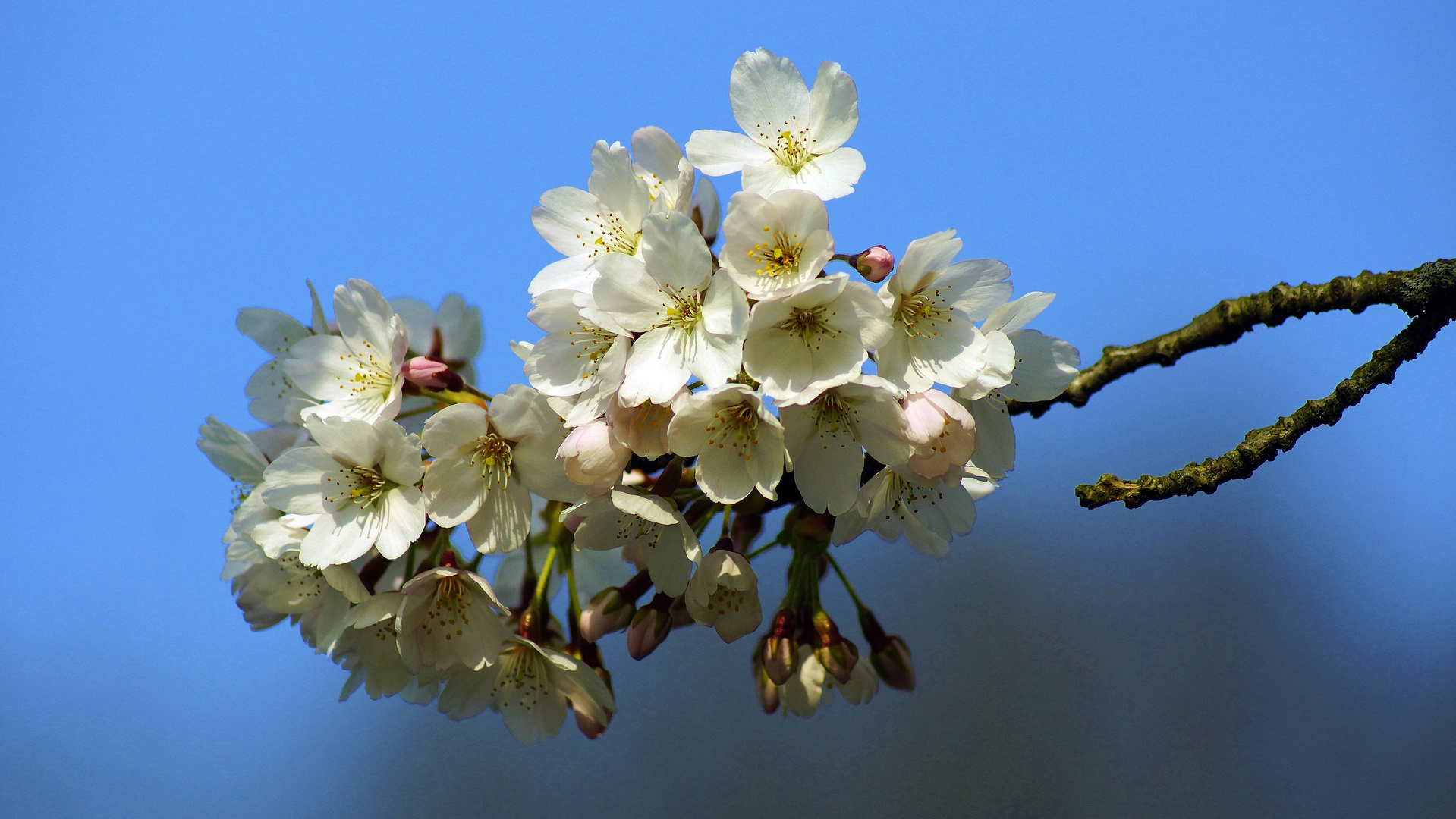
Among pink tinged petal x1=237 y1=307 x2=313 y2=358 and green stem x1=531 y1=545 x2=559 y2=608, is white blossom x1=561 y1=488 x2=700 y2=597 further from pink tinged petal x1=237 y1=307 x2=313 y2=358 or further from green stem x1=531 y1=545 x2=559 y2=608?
pink tinged petal x1=237 y1=307 x2=313 y2=358

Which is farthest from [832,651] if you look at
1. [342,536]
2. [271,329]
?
[271,329]

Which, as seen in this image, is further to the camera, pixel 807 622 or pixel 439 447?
pixel 807 622

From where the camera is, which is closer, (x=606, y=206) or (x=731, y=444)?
(x=731, y=444)

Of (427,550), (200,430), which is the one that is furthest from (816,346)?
(200,430)

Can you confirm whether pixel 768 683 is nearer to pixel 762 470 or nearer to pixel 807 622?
pixel 807 622

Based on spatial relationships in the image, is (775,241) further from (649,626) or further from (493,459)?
(649,626)

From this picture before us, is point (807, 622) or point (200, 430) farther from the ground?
point (200, 430)
